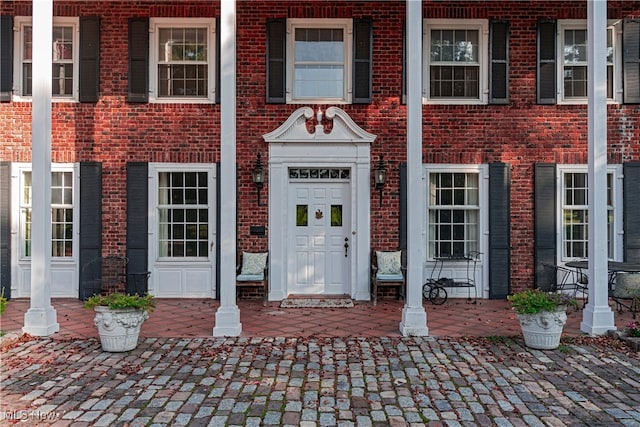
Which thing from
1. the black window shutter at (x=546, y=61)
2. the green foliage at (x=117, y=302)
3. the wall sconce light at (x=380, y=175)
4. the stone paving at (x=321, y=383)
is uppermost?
the black window shutter at (x=546, y=61)

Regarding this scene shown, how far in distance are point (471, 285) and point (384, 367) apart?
353 cm

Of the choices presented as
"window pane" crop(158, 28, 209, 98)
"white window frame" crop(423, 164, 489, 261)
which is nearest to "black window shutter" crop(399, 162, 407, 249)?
"white window frame" crop(423, 164, 489, 261)

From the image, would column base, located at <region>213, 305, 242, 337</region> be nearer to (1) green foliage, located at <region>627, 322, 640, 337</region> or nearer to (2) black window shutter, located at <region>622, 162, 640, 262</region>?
(1) green foliage, located at <region>627, 322, 640, 337</region>

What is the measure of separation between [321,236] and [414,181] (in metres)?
2.69

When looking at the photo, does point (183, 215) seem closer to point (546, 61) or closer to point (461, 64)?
point (461, 64)

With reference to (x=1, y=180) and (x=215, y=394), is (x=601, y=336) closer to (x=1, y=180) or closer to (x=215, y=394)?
(x=215, y=394)

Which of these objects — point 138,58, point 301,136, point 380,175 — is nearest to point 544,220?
point 380,175

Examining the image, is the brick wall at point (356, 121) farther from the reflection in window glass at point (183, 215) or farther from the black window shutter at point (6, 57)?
the reflection in window glass at point (183, 215)

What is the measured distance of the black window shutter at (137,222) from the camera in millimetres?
7887

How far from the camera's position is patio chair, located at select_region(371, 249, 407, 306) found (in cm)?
746

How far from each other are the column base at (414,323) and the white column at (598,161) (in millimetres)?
2180

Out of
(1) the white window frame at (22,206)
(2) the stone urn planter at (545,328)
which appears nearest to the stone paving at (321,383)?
(2) the stone urn planter at (545,328)

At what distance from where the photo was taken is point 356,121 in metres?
7.99

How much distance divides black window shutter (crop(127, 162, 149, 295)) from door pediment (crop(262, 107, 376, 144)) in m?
2.30
